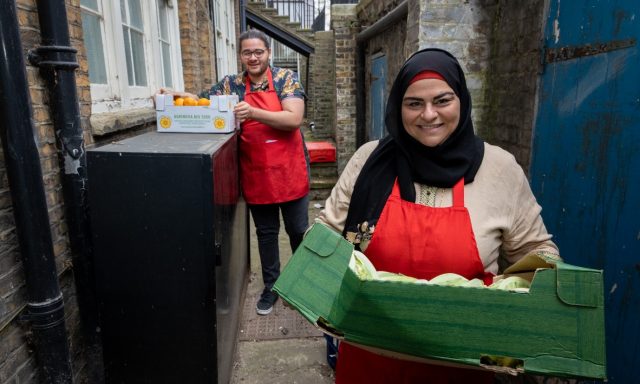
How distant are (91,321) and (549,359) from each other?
211cm

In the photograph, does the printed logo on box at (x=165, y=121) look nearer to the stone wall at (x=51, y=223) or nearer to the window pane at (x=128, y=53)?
the stone wall at (x=51, y=223)

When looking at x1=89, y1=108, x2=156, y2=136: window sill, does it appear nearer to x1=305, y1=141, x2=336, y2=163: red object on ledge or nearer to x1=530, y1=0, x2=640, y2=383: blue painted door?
x1=530, y1=0, x2=640, y2=383: blue painted door

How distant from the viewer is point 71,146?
2023 mm

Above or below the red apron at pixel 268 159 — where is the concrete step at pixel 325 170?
below

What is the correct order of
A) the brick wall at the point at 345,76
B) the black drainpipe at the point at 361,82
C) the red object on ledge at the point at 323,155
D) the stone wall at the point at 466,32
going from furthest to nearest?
the red object on ledge at the point at 323,155 → the brick wall at the point at 345,76 → the black drainpipe at the point at 361,82 → the stone wall at the point at 466,32

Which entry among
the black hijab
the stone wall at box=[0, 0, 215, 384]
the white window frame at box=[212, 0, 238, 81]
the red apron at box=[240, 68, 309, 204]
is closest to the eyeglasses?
the red apron at box=[240, 68, 309, 204]

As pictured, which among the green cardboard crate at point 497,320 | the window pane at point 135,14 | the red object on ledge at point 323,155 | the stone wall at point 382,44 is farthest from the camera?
the red object on ledge at point 323,155

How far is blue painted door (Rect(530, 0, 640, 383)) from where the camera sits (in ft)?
6.33

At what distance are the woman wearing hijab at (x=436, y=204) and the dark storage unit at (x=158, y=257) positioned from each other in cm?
66

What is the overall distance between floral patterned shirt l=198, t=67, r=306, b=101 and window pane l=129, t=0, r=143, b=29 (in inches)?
38.3

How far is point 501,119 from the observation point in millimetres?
3520

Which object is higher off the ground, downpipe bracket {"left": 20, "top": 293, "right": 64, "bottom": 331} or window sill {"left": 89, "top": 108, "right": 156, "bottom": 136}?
window sill {"left": 89, "top": 108, "right": 156, "bottom": 136}

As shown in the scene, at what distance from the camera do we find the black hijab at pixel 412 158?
146 centimetres

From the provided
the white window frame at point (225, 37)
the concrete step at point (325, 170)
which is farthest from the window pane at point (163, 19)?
the concrete step at point (325, 170)
